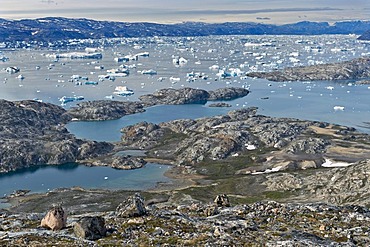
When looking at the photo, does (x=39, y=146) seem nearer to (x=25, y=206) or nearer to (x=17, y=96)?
(x=25, y=206)

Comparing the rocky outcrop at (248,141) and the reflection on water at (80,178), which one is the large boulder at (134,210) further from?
the rocky outcrop at (248,141)

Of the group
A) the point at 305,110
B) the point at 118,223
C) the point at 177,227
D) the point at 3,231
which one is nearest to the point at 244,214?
the point at 177,227

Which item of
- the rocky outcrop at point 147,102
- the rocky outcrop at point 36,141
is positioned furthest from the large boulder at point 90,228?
the rocky outcrop at point 147,102

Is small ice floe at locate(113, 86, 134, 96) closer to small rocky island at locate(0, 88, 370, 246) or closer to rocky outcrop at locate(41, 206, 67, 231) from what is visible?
small rocky island at locate(0, 88, 370, 246)

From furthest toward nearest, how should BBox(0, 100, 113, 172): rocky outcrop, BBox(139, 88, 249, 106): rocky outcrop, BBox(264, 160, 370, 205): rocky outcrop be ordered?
BBox(139, 88, 249, 106): rocky outcrop, BBox(0, 100, 113, 172): rocky outcrop, BBox(264, 160, 370, 205): rocky outcrop

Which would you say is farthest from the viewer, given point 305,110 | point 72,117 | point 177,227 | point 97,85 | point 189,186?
point 97,85

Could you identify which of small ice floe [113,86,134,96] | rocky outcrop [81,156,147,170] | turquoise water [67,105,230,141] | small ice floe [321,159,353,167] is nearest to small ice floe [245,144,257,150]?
small ice floe [321,159,353,167]
